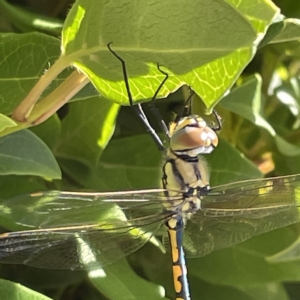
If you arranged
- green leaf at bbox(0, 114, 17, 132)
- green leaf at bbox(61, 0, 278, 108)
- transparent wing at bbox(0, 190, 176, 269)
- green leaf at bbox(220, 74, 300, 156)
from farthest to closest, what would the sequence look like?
1. green leaf at bbox(220, 74, 300, 156)
2. transparent wing at bbox(0, 190, 176, 269)
3. green leaf at bbox(0, 114, 17, 132)
4. green leaf at bbox(61, 0, 278, 108)

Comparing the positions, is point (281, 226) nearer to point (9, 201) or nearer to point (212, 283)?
point (212, 283)

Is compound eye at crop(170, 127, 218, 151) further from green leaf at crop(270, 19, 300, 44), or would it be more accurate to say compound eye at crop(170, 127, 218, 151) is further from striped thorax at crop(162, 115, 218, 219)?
green leaf at crop(270, 19, 300, 44)

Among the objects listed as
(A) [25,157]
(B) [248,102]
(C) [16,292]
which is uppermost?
(B) [248,102]

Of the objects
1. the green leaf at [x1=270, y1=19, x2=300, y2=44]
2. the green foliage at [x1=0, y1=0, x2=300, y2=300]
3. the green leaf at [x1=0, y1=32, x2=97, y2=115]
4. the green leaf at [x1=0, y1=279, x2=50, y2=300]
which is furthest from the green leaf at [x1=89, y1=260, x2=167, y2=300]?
the green leaf at [x1=270, y1=19, x2=300, y2=44]

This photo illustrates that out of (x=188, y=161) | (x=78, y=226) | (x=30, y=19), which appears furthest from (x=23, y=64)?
(x=188, y=161)

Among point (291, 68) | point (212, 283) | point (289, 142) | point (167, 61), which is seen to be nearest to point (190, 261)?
point (212, 283)

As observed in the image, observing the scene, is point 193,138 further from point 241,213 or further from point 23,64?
point 23,64
